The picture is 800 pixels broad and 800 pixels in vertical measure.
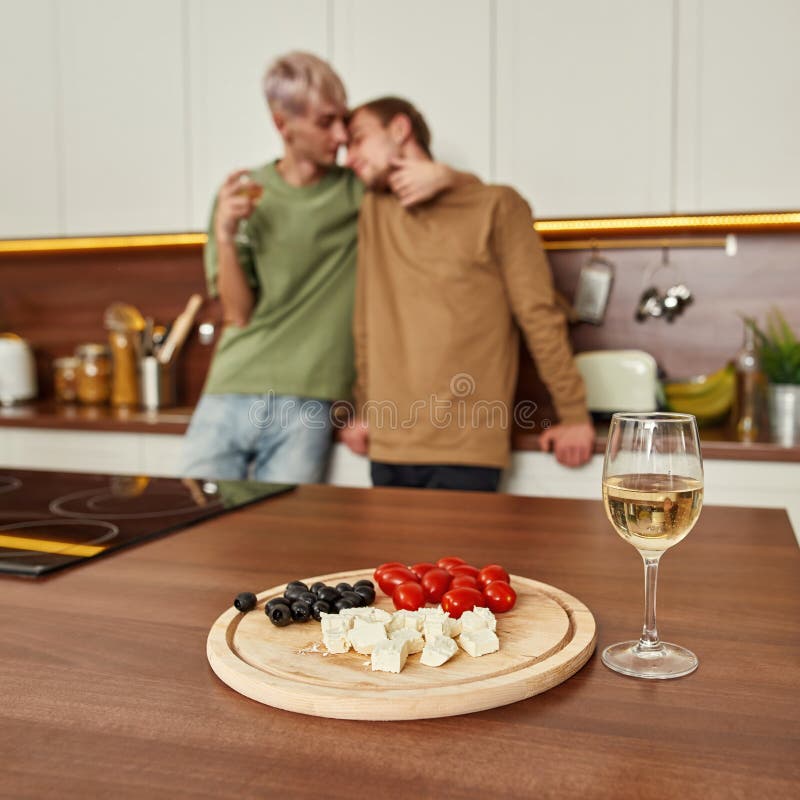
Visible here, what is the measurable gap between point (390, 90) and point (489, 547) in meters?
1.85

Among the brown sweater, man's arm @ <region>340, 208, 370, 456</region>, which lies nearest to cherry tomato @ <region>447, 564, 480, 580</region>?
the brown sweater

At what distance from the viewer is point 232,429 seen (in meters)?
2.37

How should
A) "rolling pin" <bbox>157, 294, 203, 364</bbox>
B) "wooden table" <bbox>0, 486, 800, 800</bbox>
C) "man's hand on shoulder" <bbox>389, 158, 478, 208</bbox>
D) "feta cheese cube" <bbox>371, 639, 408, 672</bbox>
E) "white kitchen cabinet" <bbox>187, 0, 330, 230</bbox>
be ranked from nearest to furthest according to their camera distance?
"wooden table" <bbox>0, 486, 800, 800</bbox> → "feta cheese cube" <bbox>371, 639, 408, 672</bbox> → "man's hand on shoulder" <bbox>389, 158, 478, 208</bbox> → "white kitchen cabinet" <bbox>187, 0, 330, 230</bbox> → "rolling pin" <bbox>157, 294, 203, 364</bbox>

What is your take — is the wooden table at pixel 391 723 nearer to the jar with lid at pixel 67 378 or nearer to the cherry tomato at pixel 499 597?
the cherry tomato at pixel 499 597

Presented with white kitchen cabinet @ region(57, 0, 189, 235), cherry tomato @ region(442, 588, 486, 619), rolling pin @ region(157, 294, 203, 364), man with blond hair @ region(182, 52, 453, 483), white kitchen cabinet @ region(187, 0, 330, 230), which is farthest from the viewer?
rolling pin @ region(157, 294, 203, 364)

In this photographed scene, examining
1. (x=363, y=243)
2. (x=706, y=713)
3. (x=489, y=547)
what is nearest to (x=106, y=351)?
(x=363, y=243)

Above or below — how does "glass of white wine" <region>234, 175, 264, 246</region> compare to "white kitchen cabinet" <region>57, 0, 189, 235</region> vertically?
below

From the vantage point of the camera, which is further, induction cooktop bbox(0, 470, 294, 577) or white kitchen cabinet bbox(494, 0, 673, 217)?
white kitchen cabinet bbox(494, 0, 673, 217)

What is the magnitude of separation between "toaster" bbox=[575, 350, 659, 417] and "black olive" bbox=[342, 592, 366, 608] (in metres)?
1.76

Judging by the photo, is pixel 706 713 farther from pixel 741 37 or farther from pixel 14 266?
pixel 14 266

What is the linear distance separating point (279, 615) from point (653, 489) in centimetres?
30

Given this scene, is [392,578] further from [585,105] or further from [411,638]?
[585,105]

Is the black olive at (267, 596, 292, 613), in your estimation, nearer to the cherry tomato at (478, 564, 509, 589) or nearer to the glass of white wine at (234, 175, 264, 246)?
the cherry tomato at (478, 564, 509, 589)

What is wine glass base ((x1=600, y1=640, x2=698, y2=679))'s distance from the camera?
632 millimetres
